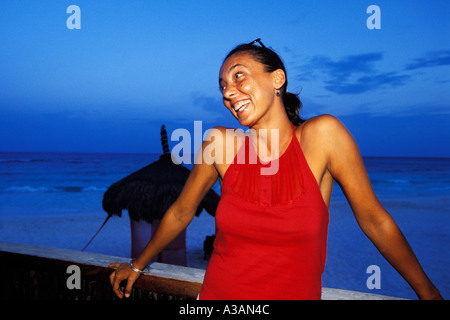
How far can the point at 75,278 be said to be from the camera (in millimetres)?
1788

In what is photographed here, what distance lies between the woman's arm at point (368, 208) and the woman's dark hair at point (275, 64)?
0.25m

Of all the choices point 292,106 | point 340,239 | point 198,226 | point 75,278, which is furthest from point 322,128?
point 198,226

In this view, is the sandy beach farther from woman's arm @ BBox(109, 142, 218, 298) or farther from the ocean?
woman's arm @ BBox(109, 142, 218, 298)

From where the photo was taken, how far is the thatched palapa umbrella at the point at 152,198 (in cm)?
623

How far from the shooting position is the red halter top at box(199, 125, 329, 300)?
1.13 m

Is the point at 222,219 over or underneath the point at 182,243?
over

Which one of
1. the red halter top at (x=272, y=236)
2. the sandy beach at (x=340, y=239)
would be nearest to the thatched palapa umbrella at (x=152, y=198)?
the sandy beach at (x=340, y=239)

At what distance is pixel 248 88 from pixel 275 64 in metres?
0.19
